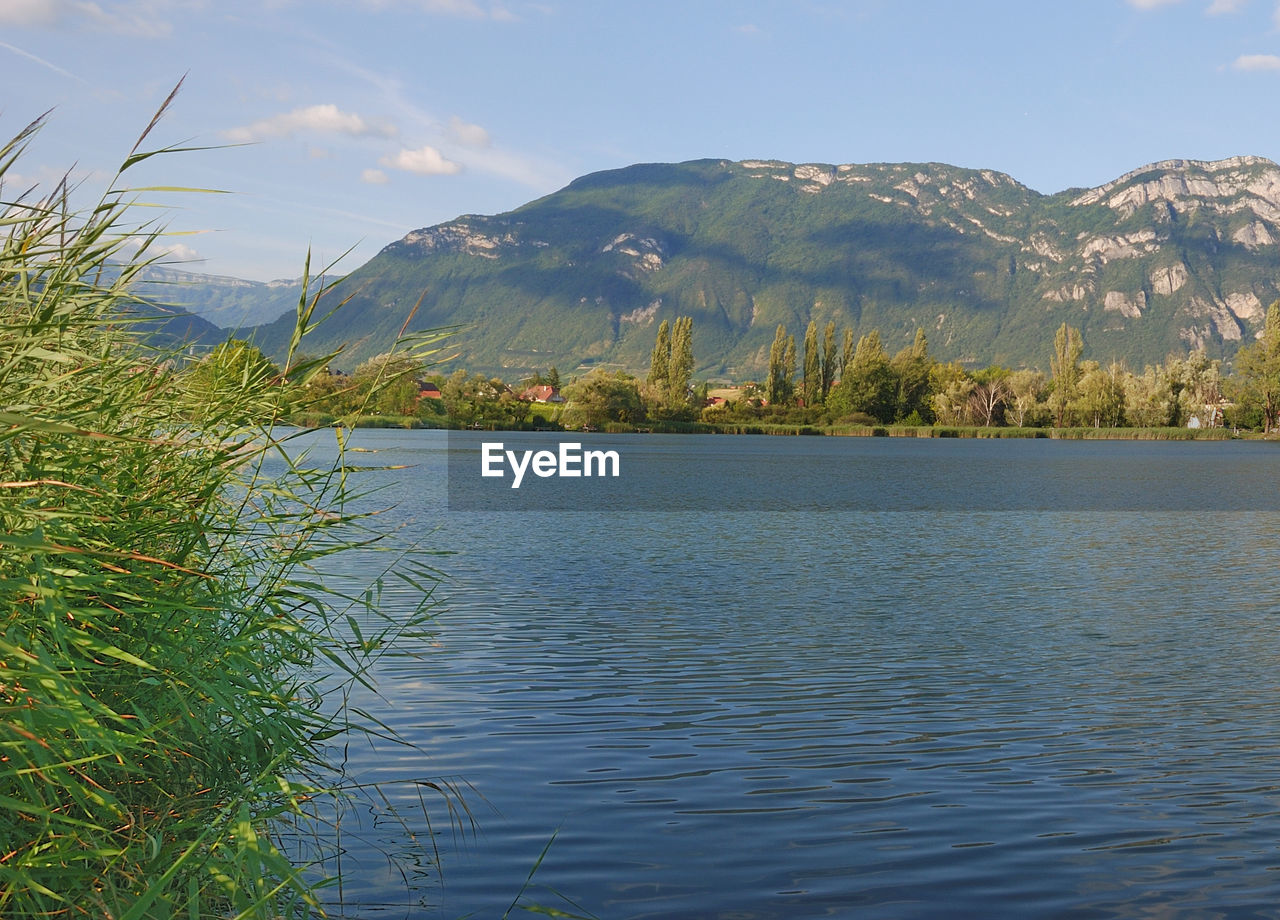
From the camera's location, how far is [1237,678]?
14.5 metres

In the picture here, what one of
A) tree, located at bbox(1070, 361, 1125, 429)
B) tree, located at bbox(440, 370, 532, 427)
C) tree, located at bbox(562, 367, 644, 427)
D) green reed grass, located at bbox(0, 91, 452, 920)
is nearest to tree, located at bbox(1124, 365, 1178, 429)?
tree, located at bbox(1070, 361, 1125, 429)

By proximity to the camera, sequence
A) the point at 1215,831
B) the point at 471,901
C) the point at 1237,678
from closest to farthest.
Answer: the point at 471,901 < the point at 1215,831 < the point at 1237,678

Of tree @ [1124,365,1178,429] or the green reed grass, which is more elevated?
tree @ [1124,365,1178,429]

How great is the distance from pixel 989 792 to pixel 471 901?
5.01 metres

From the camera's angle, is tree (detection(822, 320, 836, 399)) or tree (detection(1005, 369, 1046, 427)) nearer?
tree (detection(1005, 369, 1046, 427))

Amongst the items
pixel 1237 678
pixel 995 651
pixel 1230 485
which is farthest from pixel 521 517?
pixel 1230 485

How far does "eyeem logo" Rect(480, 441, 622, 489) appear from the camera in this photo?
220ft

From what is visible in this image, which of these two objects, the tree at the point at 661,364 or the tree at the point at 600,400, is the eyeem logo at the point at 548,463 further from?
the tree at the point at 661,364

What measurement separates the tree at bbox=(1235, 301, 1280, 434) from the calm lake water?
134503 millimetres

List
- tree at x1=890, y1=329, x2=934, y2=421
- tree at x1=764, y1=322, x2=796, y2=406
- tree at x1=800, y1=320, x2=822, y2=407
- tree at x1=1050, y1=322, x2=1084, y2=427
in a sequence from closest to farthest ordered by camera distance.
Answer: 1. tree at x1=1050, y1=322, x2=1084, y2=427
2. tree at x1=890, y1=329, x2=934, y2=421
3. tree at x1=764, y1=322, x2=796, y2=406
4. tree at x1=800, y1=320, x2=822, y2=407

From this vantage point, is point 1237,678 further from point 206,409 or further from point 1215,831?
point 206,409

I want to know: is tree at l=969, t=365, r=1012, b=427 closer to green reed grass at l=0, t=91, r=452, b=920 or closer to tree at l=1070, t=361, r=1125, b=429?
tree at l=1070, t=361, r=1125, b=429

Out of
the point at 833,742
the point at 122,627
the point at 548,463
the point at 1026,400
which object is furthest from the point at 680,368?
the point at 122,627

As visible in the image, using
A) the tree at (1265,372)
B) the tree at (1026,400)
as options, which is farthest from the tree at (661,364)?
the tree at (1265,372)
